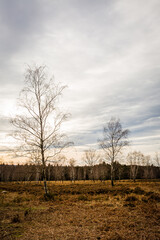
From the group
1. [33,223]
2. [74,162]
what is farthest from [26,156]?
[74,162]

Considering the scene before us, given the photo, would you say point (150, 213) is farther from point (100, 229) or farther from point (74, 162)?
point (74, 162)

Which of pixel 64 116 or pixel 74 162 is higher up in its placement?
pixel 64 116

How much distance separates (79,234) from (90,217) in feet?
7.03

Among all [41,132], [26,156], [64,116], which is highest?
[64,116]

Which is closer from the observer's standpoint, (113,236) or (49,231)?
(113,236)

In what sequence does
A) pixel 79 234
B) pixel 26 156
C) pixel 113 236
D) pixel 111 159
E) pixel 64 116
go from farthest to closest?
pixel 111 159 < pixel 64 116 < pixel 26 156 < pixel 79 234 < pixel 113 236

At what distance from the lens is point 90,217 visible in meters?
6.93

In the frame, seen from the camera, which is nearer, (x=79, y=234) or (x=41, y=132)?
(x=79, y=234)

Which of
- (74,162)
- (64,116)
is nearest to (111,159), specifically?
(64,116)

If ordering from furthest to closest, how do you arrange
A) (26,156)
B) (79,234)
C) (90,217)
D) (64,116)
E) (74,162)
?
(74,162) → (64,116) → (26,156) → (90,217) → (79,234)

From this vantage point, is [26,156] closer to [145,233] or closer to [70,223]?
[70,223]

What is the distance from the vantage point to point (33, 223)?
244 inches

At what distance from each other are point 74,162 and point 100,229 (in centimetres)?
5167

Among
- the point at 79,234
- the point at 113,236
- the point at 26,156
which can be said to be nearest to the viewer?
the point at 113,236
